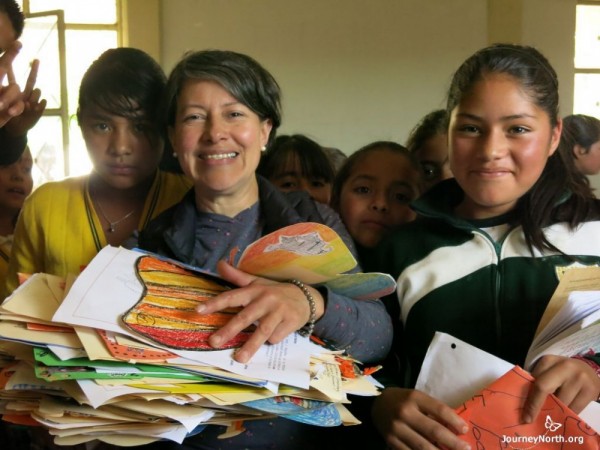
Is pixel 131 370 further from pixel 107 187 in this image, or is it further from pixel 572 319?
pixel 107 187

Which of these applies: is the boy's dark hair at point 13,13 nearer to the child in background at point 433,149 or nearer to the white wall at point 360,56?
the child in background at point 433,149

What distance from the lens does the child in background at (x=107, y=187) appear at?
1.41m

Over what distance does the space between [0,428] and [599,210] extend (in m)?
1.68

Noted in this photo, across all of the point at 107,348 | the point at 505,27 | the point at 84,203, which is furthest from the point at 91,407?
the point at 505,27

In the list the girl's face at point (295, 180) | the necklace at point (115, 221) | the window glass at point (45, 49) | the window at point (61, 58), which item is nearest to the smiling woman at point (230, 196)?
the necklace at point (115, 221)

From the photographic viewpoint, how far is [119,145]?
4.62 ft

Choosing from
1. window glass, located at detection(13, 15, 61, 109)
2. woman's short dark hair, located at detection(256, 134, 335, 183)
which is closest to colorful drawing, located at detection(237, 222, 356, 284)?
woman's short dark hair, located at detection(256, 134, 335, 183)

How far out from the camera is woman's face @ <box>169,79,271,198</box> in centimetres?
118

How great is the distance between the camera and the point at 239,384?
33.1 inches

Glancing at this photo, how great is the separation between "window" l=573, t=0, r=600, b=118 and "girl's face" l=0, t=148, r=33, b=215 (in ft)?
12.8

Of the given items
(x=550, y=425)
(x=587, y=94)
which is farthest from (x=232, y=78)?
(x=587, y=94)

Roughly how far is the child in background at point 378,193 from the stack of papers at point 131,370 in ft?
1.85

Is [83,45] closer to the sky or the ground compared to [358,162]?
closer to the sky

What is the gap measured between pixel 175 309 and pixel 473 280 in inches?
23.0
